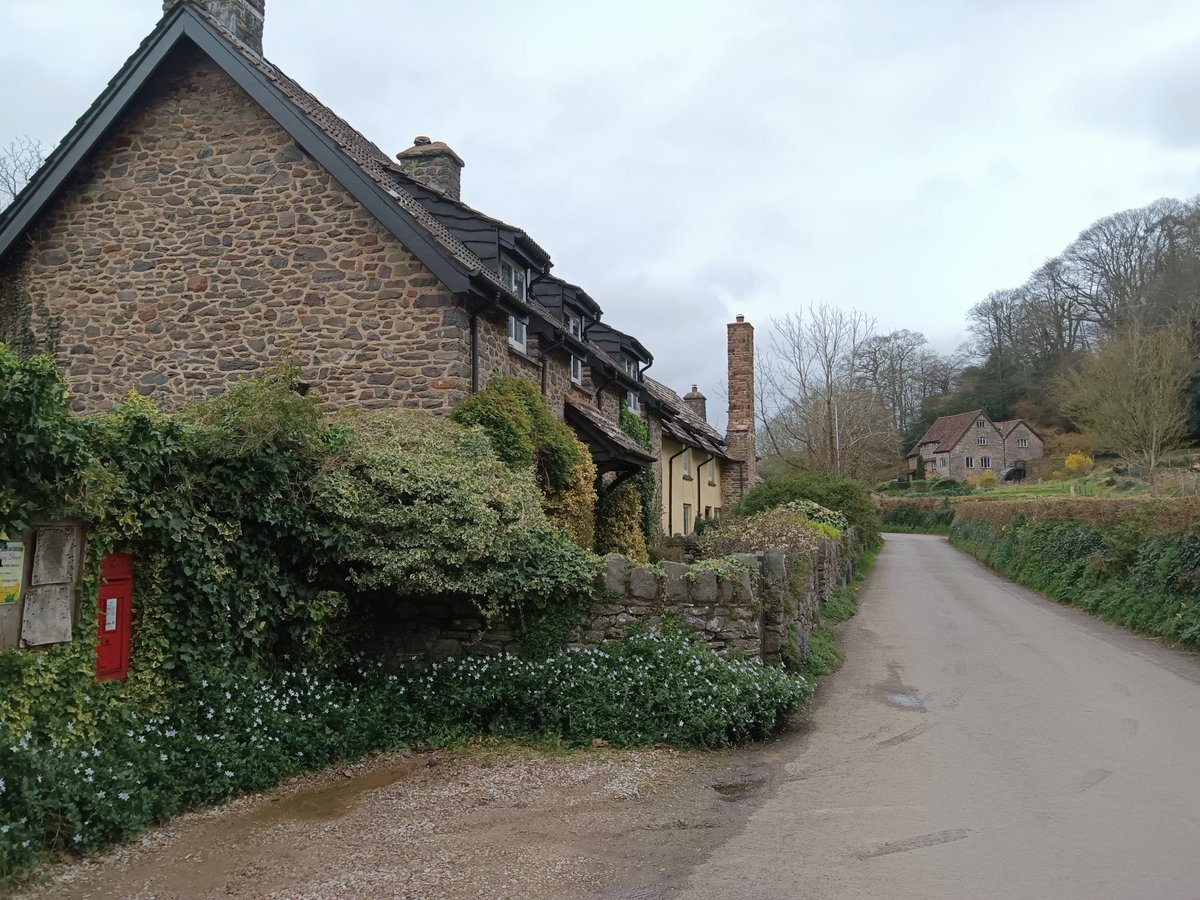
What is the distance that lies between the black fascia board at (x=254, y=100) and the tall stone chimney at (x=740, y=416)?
83.0 ft

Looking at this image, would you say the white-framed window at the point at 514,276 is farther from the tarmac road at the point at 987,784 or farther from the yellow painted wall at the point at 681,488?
the yellow painted wall at the point at 681,488

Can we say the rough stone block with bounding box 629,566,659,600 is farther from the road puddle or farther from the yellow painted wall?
the yellow painted wall

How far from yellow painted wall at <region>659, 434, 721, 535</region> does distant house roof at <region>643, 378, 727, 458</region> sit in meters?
0.35

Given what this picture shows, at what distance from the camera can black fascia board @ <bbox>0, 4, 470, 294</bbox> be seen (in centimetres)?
1280

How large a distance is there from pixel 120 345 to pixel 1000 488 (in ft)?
188

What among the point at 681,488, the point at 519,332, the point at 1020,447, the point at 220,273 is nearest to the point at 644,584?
the point at 519,332

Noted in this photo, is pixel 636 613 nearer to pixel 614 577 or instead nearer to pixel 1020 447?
pixel 614 577

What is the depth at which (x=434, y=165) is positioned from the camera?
1795cm

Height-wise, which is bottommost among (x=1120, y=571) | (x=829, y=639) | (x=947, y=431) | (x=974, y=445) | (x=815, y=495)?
(x=829, y=639)

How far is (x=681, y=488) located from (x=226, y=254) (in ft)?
61.1

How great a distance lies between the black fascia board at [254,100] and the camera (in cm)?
1280

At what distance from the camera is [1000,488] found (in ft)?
196

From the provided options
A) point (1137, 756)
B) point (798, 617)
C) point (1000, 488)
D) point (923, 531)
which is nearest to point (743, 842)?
point (1137, 756)

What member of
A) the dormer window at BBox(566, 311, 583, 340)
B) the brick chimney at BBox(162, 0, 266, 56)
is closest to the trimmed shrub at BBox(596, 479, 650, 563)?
the dormer window at BBox(566, 311, 583, 340)
